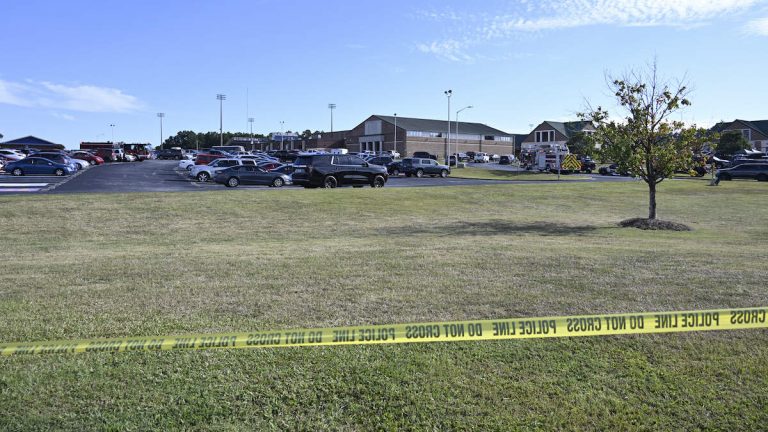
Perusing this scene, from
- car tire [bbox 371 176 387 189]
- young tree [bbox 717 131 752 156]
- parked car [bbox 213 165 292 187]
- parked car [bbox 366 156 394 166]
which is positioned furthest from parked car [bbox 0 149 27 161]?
young tree [bbox 717 131 752 156]

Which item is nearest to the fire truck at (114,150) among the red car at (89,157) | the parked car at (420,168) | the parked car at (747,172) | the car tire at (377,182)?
the red car at (89,157)

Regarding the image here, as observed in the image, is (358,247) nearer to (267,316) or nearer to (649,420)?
(267,316)

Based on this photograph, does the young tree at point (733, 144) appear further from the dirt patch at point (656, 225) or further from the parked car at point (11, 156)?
the parked car at point (11, 156)

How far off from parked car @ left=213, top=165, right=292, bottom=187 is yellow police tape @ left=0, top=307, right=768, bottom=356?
85.1 ft

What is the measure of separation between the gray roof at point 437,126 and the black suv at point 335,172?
75844mm

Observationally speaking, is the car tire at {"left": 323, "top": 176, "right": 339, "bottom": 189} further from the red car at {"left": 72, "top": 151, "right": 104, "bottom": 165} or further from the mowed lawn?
the red car at {"left": 72, "top": 151, "right": 104, "bottom": 165}

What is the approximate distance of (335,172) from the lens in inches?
1035

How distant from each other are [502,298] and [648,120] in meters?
12.6

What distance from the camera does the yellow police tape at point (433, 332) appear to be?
3.75 metres

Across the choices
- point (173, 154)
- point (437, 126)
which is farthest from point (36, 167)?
point (437, 126)

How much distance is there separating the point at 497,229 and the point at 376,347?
1046 cm

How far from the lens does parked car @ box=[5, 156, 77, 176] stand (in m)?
35.5

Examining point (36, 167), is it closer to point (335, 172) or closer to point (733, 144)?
point (335, 172)

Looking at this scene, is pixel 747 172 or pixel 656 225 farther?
pixel 747 172
